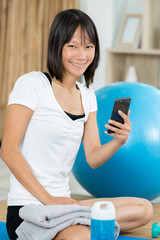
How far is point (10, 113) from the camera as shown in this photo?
160 cm

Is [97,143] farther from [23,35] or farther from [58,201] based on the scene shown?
[23,35]

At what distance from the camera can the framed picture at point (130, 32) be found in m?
4.32

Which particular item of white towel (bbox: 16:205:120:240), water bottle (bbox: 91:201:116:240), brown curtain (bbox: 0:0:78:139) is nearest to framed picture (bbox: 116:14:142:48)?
brown curtain (bbox: 0:0:78:139)

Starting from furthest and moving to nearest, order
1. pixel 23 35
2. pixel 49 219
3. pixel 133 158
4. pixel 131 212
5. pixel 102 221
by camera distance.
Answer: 1. pixel 23 35
2. pixel 133 158
3. pixel 131 212
4. pixel 49 219
5. pixel 102 221

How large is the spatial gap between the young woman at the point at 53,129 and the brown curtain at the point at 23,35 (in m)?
2.84

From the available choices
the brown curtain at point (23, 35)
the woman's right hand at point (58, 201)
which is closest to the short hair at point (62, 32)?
the woman's right hand at point (58, 201)

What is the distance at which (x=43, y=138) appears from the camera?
65.6 inches

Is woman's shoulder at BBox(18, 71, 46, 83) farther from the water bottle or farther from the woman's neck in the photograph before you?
the water bottle

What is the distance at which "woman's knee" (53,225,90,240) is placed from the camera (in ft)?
4.88

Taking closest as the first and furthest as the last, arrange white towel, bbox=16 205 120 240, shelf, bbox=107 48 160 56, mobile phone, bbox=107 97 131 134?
white towel, bbox=16 205 120 240 < mobile phone, bbox=107 97 131 134 < shelf, bbox=107 48 160 56

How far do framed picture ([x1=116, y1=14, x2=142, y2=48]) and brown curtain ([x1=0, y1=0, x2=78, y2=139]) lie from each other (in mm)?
691

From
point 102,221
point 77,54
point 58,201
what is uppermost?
point 77,54

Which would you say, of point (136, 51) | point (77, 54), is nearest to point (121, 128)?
point (77, 54)

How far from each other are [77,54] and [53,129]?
303mm
